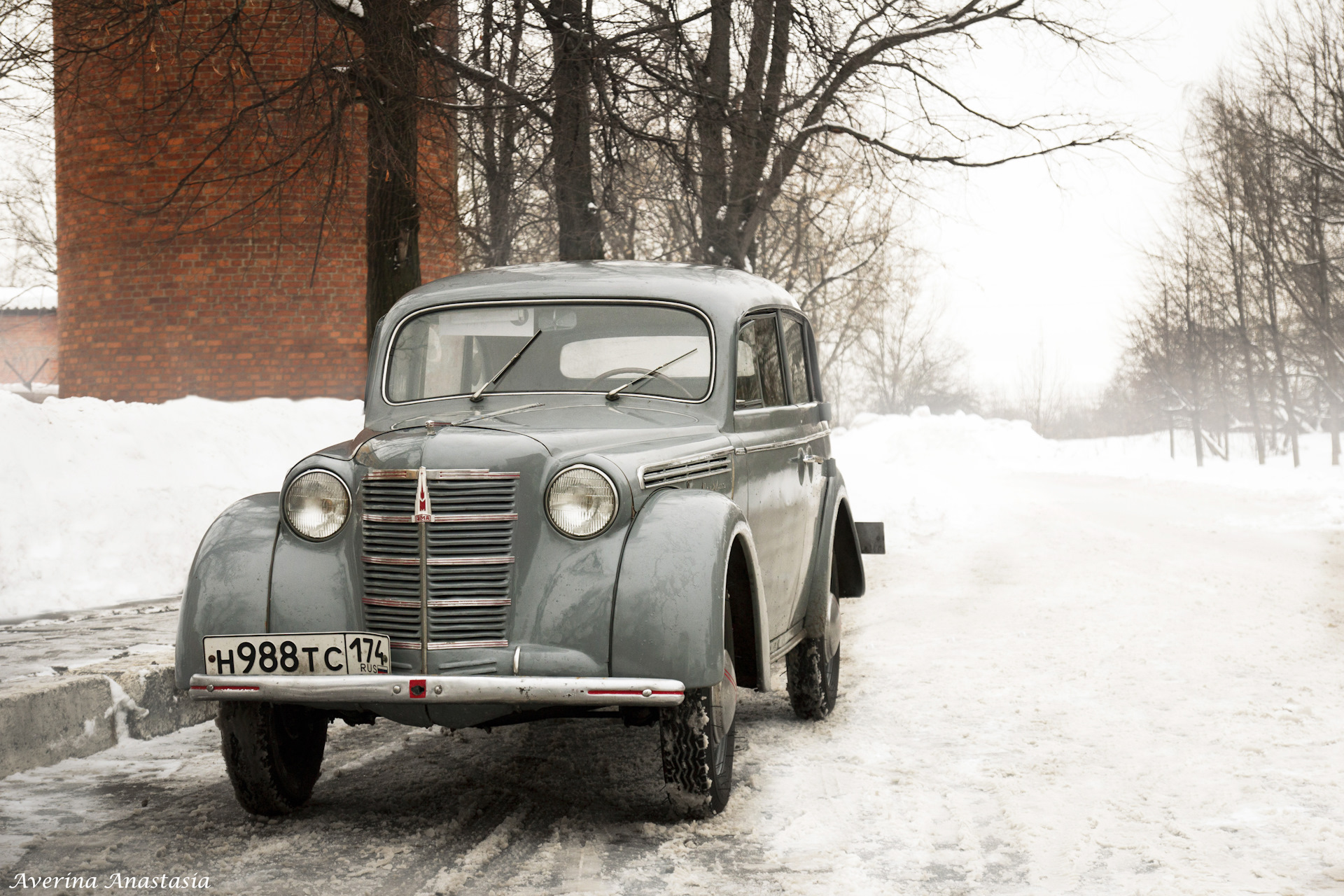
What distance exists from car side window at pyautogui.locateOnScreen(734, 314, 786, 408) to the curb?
2532mm

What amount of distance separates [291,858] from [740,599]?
1759mm

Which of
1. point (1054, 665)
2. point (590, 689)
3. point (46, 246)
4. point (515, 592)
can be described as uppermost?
point (46, 246)

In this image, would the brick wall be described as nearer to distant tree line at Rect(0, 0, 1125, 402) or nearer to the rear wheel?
distant tree line at Rect(0, 0, 1125, 402)

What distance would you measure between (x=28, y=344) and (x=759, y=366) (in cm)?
5107

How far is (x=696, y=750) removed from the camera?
13.5 feet

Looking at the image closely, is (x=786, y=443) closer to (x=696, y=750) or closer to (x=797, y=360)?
(x=797, y=360)

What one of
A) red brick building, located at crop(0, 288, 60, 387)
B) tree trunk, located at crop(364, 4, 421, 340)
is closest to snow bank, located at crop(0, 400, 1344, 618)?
tree trunk, located at crop(364, 4, 421, 340)

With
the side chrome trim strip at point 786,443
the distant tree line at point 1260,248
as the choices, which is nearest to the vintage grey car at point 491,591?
the side chrome trim strip at point 786,443

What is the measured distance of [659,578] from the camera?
3920 millimetres

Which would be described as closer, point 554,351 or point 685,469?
point 685,469

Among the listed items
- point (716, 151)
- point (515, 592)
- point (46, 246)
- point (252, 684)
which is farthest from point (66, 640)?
point (46, 246)

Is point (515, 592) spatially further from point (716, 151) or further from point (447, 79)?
point (716, 151)

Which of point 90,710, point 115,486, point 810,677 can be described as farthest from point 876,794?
point 115,486

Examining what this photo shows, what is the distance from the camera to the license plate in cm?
396
